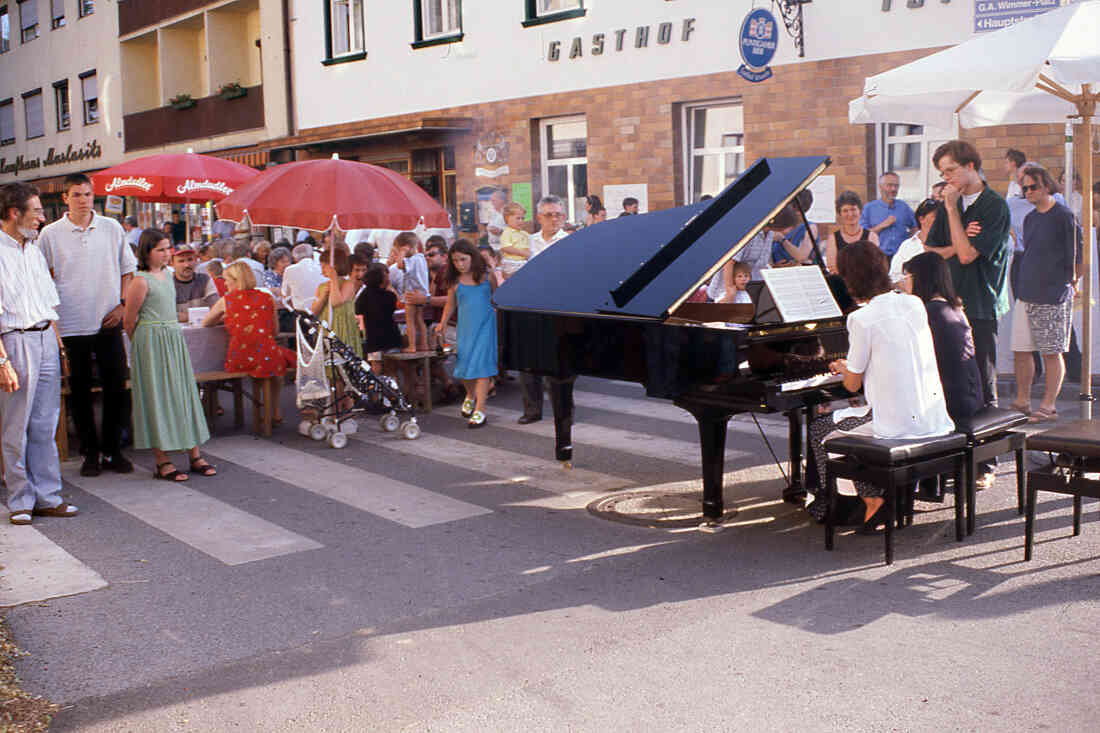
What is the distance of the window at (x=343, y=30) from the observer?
22844 mm

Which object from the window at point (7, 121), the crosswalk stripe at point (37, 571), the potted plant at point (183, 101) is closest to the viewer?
the crosswalk stripe at point (37, 571)

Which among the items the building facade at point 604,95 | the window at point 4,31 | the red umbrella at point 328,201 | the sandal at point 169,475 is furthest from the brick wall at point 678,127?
the window at point 4,31

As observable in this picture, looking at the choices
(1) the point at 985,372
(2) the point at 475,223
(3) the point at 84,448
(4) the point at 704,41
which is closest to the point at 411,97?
(2) the point at 475,223

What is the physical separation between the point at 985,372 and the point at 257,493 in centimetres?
505

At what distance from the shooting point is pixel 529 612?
550 cm

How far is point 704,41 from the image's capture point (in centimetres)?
1659

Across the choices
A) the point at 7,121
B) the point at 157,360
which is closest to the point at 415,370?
the point at 157,360

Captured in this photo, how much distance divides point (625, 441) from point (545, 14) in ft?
36.7

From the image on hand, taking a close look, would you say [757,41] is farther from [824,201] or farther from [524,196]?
[524,196]

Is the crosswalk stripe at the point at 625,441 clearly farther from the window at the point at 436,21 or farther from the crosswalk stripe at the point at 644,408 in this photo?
the window at the point at 436,21

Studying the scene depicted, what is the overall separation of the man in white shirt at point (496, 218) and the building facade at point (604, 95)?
431mm

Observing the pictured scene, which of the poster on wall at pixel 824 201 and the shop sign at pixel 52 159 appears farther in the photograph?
the shop sign at pixel 52 159

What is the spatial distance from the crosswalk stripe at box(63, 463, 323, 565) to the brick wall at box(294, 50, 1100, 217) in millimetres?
9745

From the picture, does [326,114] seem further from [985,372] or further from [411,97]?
[985,372]
